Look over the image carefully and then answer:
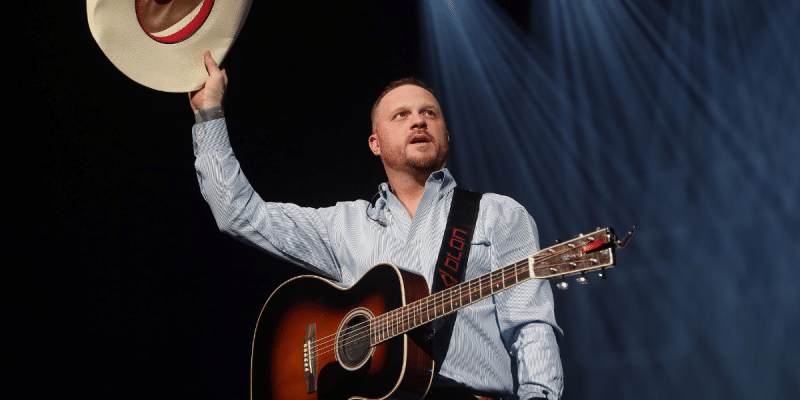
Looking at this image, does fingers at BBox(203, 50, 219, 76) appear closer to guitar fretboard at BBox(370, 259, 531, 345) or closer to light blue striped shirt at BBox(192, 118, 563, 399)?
light blue striped shirt at BBox(192, 118, 563, 399)

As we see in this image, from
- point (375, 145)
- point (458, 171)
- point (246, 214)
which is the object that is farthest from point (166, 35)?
point (458, 171)

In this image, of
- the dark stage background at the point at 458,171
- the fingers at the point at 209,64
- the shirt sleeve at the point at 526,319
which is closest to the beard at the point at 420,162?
the shirt sleeve at the point at 526,319

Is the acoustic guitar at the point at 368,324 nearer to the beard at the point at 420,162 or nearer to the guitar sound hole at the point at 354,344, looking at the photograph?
the guitar sound hole at the point at 354,344

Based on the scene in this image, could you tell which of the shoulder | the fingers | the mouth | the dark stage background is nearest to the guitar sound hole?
the shoulder

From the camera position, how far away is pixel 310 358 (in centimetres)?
190

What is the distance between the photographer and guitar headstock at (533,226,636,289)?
1299 mm

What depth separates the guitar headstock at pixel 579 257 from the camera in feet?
4.26

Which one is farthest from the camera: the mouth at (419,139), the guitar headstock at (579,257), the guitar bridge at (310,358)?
the mouth at (419,139)

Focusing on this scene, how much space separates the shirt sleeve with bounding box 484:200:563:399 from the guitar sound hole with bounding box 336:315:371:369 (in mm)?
455

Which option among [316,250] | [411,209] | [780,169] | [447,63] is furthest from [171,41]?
[780,169]

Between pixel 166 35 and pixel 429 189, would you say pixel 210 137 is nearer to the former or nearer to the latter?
pixel 166 35

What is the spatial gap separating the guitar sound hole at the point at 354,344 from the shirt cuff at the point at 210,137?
0.86m

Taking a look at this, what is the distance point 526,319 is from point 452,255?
12.8 inches

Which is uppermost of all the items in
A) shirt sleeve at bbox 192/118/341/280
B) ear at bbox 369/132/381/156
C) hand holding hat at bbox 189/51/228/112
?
hand holding hat at bbox 189/51/228/112
